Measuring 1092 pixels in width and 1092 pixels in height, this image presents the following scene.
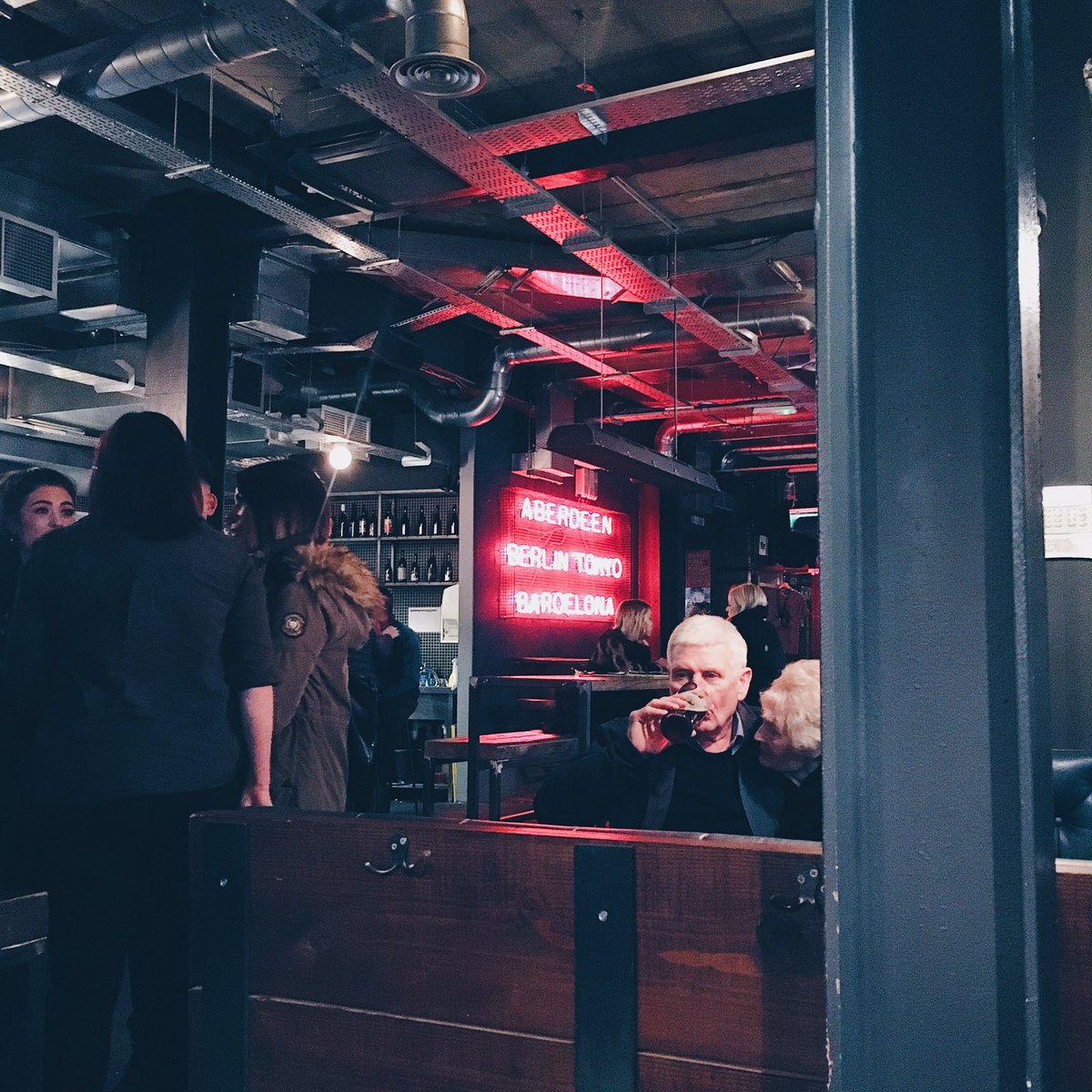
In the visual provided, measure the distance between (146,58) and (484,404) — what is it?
14.6 ft

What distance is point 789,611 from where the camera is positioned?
14.3m

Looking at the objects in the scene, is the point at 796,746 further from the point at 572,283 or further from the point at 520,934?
the point at 572,283

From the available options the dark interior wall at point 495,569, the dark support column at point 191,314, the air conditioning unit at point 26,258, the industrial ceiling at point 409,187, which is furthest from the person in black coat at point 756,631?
the air conditioning unit at point 26,258

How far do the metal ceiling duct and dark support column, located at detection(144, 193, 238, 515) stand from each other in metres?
2.00

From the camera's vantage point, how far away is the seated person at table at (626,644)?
24.3 feet

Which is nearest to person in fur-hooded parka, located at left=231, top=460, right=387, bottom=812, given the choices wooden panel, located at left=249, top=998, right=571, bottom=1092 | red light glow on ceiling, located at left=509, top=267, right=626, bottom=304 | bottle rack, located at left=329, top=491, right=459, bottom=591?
wooden panel, located at left=249, top=998, right=571, bottom=1092

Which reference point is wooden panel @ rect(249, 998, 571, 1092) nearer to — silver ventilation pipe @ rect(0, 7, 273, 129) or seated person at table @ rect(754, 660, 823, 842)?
seated person at table @ rect(754, 660, 823, 842)

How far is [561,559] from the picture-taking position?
10133 millimetres

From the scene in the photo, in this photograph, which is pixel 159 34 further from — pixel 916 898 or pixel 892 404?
pixel 916 898

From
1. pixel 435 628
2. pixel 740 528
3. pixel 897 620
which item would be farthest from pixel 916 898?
pixel 740 528

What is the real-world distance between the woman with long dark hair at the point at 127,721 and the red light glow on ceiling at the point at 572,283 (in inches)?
172

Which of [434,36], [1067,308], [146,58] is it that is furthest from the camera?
[146,58]

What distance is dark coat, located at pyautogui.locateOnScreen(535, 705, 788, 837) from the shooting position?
2469mm

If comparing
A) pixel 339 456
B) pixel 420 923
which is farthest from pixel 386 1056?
pixel 339 456
